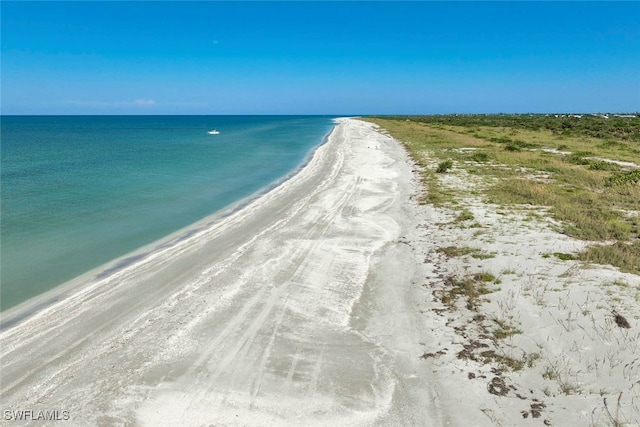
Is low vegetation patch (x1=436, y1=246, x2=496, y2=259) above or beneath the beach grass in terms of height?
beneath

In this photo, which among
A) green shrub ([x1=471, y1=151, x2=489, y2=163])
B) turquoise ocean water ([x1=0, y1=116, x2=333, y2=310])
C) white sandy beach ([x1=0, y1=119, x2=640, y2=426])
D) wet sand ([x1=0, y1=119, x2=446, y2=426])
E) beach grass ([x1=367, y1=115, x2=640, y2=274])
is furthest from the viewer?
green shrub ([x1=471, y1=151, x2=489, y2=163])

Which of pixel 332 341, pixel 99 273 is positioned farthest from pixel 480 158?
pixel 99 273

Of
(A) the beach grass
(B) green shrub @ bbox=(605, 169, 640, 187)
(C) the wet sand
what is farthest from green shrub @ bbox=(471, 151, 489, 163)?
(C) the wet sand

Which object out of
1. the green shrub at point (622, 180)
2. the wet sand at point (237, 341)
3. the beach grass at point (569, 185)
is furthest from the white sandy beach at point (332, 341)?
the green shrub at point (622, 180)

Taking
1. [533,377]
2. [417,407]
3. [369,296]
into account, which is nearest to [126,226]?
[369,296]

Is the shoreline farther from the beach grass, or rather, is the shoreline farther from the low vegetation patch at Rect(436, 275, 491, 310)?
the beach grass

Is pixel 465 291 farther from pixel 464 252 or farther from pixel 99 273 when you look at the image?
pixel 99 273

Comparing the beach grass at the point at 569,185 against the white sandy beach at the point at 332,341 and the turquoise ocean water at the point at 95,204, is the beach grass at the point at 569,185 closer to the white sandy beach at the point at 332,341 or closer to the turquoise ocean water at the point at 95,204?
the white sandy beach at the point at 332,341
